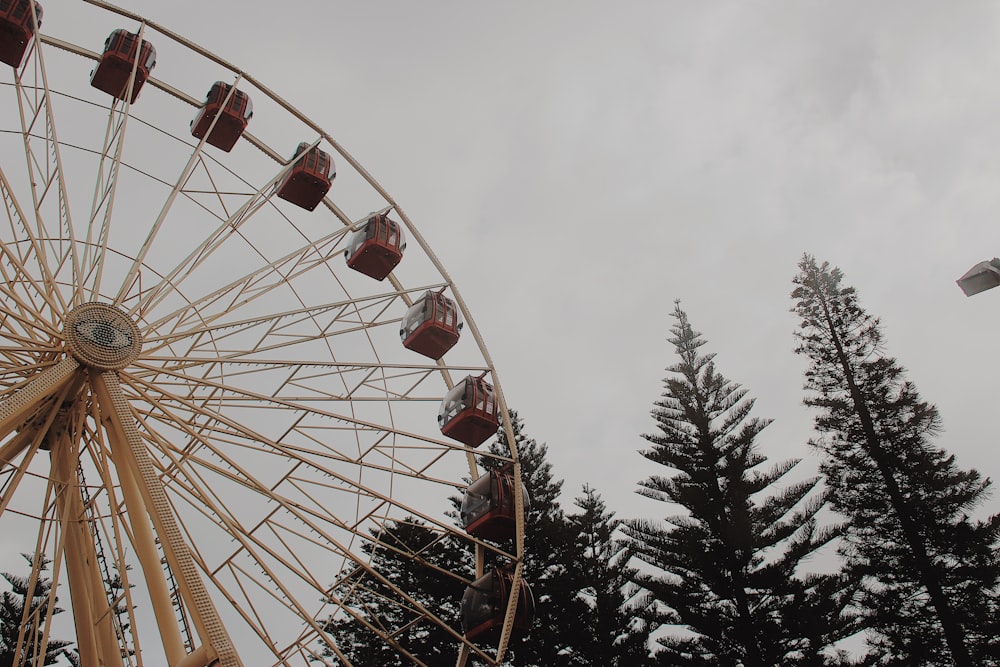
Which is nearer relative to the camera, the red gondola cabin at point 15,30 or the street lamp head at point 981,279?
the street lamp head at point 981,279

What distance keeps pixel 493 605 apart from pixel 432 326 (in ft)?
12.6

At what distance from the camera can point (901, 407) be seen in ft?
68.7

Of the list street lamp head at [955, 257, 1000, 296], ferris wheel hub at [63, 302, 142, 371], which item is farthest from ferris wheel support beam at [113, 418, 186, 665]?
street lamp head at [955, 257, 1000, 296]

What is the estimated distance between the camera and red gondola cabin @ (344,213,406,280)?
1286 cm

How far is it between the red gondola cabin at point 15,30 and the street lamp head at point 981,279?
37.5ft

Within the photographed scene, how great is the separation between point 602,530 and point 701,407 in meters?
3.98

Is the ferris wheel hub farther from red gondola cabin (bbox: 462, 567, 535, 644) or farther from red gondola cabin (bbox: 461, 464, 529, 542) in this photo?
red gondola cabin (bbox: 462, 567, 535, 644)

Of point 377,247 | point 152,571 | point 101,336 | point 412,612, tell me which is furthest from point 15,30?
point 412,612

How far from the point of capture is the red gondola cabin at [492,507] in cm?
1154

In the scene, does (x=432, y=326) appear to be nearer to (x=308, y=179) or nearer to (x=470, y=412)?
(x=470, y=412)

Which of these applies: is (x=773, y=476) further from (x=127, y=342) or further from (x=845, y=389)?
(x=127, y=342)

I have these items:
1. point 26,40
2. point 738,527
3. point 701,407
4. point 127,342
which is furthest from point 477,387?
point 701,407

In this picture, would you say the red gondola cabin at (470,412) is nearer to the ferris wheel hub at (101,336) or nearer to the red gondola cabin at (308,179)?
the red gondola cabin at (308,179)

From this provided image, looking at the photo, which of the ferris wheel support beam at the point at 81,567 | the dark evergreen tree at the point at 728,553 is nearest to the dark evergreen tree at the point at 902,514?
the dark evergreen tree at the point at 728,553
